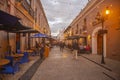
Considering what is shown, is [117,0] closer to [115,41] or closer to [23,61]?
[115,41]

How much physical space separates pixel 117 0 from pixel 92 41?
31.6 feet

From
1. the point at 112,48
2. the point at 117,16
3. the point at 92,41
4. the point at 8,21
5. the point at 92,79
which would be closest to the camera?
the point at 8,21

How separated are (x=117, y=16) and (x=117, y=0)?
4.69 feet

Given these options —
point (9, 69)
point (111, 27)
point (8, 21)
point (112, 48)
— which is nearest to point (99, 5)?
point (111, 27)

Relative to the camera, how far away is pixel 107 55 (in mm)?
19297

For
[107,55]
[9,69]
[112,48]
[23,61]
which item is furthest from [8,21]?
[107,55]

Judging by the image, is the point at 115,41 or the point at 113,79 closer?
the point at 113,79

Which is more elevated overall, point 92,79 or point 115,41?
point 115,41

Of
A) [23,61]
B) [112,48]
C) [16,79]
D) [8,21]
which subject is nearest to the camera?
[8,21]

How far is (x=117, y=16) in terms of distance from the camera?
16.5m

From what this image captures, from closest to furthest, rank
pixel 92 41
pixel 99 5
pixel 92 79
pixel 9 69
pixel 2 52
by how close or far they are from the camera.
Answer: pixel 92 79
pixel 9 69
pixel 2 52
pixel 99 5
pixel 92 41

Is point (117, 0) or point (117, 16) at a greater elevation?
point (117, 0)

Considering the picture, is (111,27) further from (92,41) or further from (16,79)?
(16,79)

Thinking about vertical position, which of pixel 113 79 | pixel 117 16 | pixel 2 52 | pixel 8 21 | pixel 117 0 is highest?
pixel 117 0
